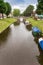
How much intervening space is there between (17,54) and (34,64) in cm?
559

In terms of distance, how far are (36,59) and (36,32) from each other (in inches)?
839

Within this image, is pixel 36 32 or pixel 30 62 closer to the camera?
pixel 30 62

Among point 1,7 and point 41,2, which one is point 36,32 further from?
point 1,7

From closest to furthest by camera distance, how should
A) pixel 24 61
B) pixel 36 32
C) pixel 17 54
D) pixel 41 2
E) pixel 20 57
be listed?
1. pixel 24 61
2. pixel 20 57
3. pixel 17 54
4. pixel 36 32
5. pixel 41 2

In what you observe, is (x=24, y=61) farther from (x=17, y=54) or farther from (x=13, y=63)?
(x=17, y=54)

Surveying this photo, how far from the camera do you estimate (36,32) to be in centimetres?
4394

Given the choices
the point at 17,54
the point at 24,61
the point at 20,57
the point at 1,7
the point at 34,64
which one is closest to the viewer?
the point at 34,64

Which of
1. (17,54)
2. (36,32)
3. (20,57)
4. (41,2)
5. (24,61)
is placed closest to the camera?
(24,61)

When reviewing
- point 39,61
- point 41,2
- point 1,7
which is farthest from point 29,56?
point 1,7

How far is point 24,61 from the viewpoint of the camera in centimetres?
2219

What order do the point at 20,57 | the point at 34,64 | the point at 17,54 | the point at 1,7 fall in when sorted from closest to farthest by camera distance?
the point at 34,64, the point at 20,57, the point at 17,54, the point at 1,7

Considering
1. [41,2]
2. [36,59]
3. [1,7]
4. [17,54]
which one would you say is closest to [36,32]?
[17,54]

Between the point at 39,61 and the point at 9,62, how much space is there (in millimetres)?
3228

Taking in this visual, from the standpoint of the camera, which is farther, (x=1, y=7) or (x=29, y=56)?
(x=1, y=7)
